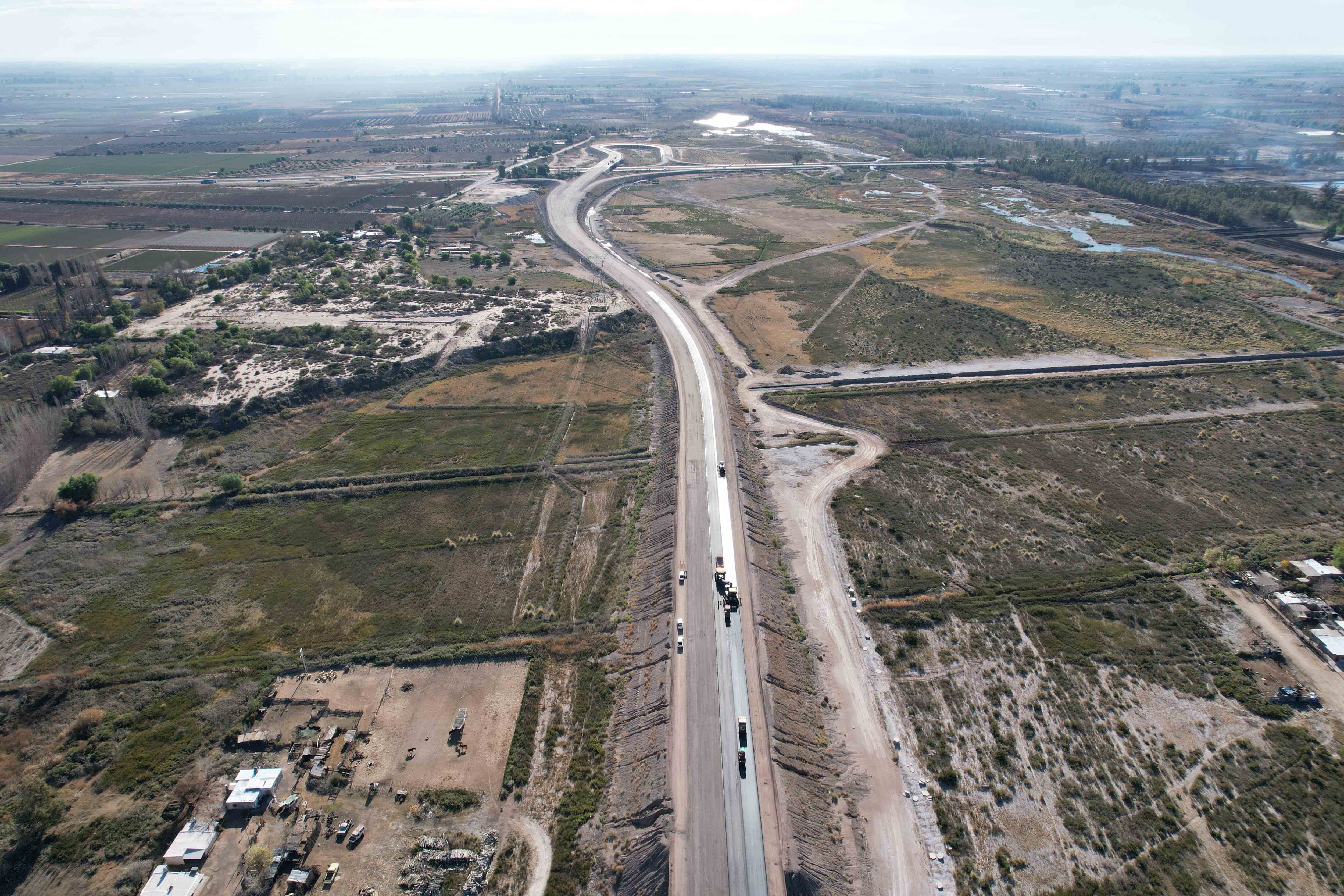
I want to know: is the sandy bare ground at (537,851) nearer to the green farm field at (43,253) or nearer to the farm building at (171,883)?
the farm building at (171,883)

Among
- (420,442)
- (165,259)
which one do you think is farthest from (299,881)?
(165,259)

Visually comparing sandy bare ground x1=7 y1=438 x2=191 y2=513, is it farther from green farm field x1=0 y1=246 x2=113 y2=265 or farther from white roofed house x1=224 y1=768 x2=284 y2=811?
green farm field x1=0 y1=246 x2=113 y2=265

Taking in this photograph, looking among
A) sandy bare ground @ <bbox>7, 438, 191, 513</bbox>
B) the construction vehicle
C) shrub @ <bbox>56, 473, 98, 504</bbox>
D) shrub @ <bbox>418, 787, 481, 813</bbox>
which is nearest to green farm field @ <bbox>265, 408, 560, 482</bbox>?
sandy bare ground @ <bbox>7, 438, 191, 513</bbox>

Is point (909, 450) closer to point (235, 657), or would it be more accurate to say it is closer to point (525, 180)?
point (235, 657)

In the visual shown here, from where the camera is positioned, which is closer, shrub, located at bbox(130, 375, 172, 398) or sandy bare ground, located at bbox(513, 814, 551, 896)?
sandy bare ground, located at bbox(513, 814, 551, 896)

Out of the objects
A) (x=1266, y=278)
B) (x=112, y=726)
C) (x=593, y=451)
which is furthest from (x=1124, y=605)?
(x=1266, y=278)
